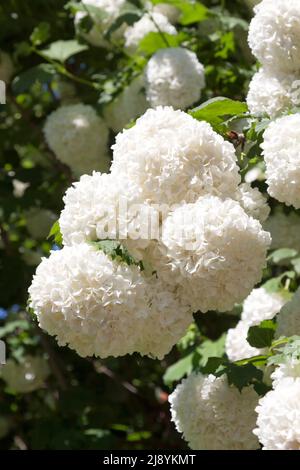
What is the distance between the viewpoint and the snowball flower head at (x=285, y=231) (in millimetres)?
4004

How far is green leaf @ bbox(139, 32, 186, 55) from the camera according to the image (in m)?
3.99

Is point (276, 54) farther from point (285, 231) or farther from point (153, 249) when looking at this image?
point (285, 231)

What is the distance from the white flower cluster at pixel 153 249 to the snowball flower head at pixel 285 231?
1710 millimetres

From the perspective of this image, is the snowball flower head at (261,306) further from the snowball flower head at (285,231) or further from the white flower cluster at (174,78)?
the white flower cluster at (174,78)

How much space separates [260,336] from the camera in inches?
113

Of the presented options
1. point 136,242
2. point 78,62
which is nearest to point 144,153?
point 136,242

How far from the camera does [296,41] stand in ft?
8.79

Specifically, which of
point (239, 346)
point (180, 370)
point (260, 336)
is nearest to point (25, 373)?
point (180, 370)

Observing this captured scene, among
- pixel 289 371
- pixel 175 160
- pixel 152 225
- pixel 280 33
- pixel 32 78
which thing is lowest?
pixel 32 78

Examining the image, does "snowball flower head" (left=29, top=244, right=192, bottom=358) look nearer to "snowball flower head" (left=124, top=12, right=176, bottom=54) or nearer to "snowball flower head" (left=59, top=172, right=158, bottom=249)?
"snowball flower head" (left=59, top=172, right=158, bottom=249)

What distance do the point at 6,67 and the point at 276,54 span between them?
249 cm

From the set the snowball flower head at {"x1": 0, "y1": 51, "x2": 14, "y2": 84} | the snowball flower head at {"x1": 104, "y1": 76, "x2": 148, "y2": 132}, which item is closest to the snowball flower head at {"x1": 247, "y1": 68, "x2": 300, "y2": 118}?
the snowball flower head at {"x1": 104, "y1": 76, "x2": 148, "y2": 132}

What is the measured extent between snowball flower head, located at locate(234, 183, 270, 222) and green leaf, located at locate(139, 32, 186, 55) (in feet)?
5.70

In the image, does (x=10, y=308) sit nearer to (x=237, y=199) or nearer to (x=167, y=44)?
(x=167, y=44)
